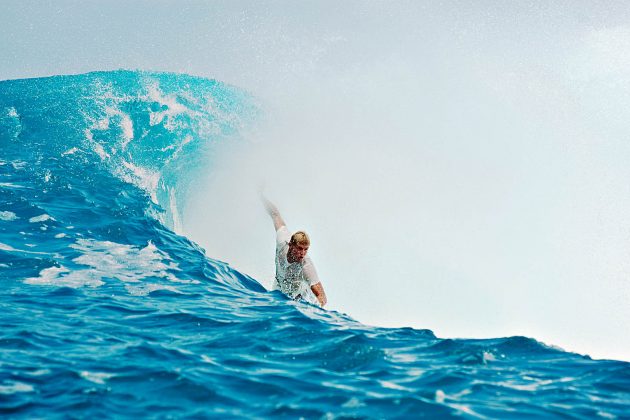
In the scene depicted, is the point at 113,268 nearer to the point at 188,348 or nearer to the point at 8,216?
the point at 8,216

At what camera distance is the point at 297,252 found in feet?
32.7

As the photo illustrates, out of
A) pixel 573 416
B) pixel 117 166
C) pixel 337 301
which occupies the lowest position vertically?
pixel 573 416

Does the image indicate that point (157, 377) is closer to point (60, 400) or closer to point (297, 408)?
point (60, 400)

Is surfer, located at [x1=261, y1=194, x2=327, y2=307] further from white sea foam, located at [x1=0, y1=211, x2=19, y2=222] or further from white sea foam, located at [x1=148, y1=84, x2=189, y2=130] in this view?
white sea foam, located at [x1=148, y1=84, x2=189, y2=130]

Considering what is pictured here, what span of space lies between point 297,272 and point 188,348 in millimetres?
3710

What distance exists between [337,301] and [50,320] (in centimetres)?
1201

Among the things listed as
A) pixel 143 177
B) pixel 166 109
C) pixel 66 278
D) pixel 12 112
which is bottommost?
pixel 66 278

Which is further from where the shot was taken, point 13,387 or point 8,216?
point 8,216

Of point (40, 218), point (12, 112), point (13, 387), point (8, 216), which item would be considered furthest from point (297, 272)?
point (12, 112)

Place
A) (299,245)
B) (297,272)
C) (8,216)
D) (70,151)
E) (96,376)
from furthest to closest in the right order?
(70,151)
(8,216)
(297,272)
(299,245)
(96,376)

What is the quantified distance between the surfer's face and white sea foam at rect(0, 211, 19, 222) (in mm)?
6260

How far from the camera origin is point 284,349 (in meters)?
6.88

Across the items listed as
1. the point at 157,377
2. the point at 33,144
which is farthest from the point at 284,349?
the point at 33,144

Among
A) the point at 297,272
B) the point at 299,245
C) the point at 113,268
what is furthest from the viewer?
the point at 113,268
